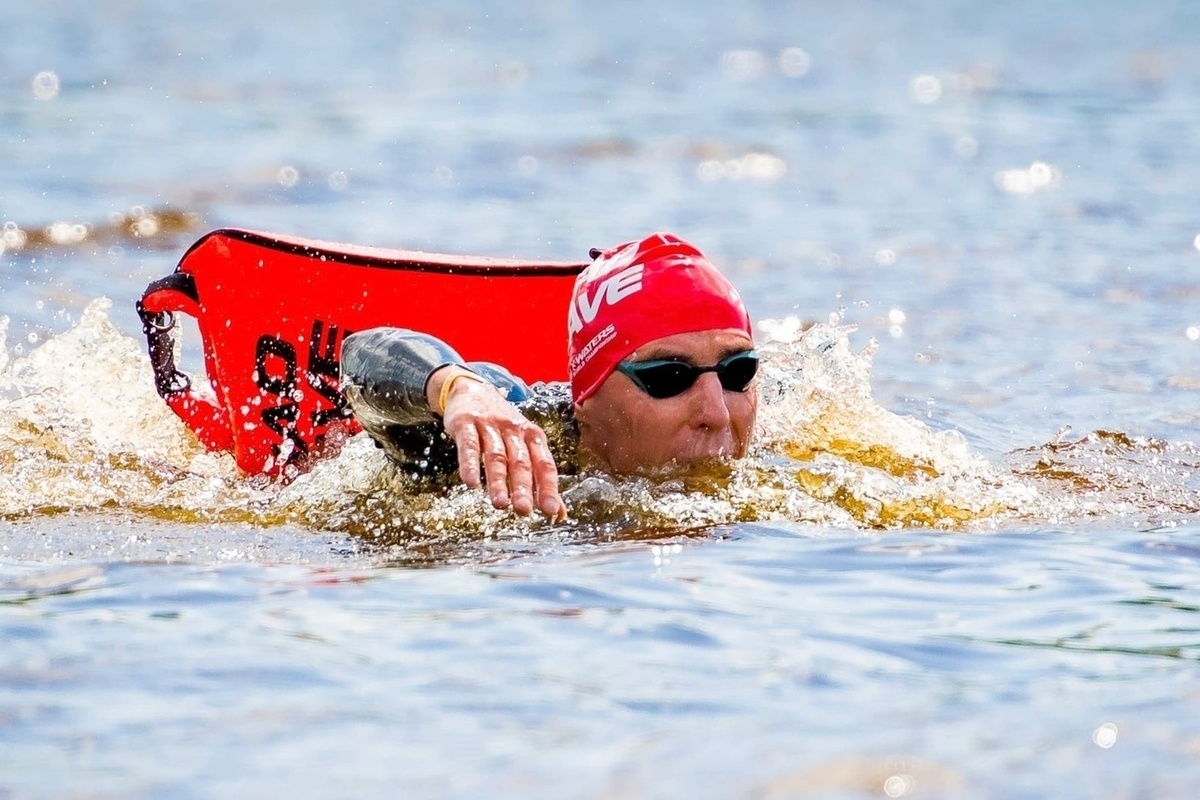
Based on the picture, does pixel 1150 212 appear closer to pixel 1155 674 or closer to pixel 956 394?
pixel 956 394

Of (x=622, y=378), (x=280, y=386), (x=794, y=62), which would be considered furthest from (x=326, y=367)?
(x=794, y=62)

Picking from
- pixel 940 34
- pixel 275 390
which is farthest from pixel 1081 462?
pixel 940 34

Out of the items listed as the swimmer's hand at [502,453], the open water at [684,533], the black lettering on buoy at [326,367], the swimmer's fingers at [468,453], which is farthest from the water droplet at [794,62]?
the swimmer's fingers at [468,453]

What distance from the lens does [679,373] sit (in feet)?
17.7

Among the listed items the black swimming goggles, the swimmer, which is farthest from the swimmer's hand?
the black swimming goggles

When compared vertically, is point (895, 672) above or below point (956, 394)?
below

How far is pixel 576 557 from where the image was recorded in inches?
192

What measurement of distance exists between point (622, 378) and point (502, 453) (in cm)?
124

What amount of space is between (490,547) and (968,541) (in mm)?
1412

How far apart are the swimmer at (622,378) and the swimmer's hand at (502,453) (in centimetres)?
27

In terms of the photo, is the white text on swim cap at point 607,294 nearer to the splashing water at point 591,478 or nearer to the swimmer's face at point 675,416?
the swimmer's face at point 675,416

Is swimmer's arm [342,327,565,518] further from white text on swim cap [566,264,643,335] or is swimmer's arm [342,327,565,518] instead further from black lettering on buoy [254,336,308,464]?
black lettering on buoy [254,336,308,464]

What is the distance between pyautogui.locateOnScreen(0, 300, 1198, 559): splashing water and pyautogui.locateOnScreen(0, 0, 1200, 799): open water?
22mm

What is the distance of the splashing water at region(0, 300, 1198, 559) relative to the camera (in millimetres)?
5297
